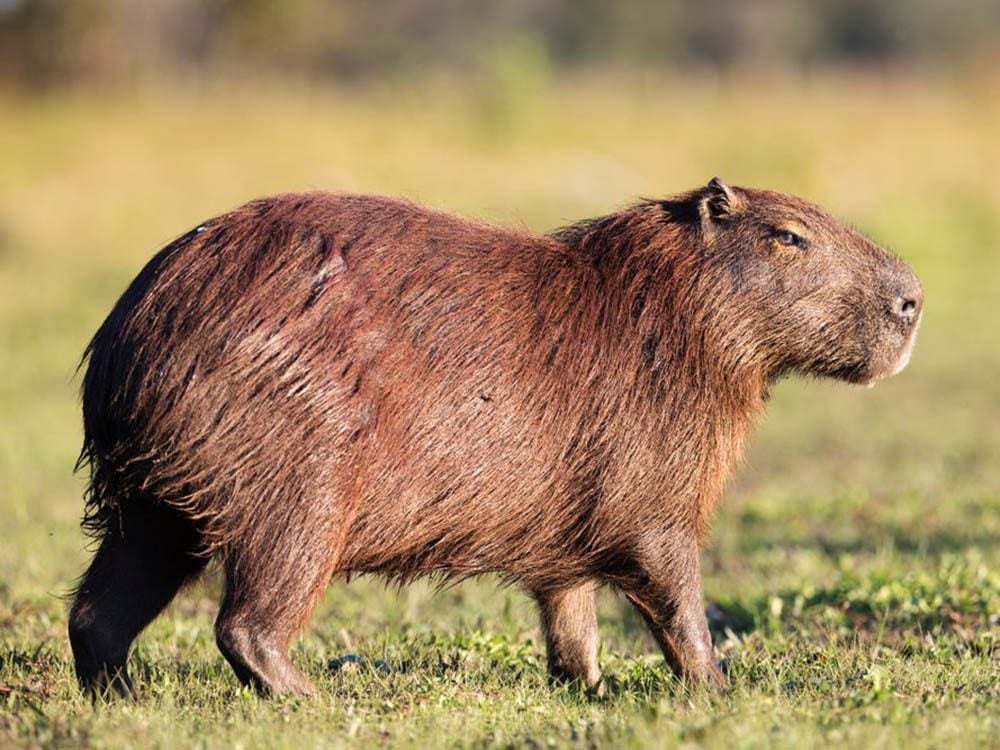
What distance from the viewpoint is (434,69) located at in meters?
24.4

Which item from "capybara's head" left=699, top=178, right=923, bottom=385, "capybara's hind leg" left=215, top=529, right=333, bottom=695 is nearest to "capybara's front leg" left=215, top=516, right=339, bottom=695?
"capybara's hind leg" left=215, top=529, right=333, bottom=695

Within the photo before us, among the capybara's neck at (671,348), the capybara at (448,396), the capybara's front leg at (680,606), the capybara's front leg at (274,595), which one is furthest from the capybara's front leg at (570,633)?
the capybara's front leg at (274,595)

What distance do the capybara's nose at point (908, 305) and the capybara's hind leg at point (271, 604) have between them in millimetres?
1855

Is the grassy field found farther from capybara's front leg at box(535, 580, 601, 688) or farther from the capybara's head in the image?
the capybara's head

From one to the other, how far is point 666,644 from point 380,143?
16027 mm

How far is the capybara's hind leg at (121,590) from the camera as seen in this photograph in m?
4.17

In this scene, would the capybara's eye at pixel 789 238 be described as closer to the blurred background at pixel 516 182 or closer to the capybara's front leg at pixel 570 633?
the blurred background at pixel 516 182

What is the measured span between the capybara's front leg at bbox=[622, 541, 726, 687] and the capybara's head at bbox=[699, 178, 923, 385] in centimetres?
69

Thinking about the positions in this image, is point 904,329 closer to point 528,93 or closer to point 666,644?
point 666,644

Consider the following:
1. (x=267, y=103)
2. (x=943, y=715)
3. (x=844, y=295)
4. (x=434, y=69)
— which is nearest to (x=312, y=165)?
(x=267, y=103)

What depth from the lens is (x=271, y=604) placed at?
3936mm

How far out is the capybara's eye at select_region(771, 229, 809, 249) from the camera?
4535 millimetres

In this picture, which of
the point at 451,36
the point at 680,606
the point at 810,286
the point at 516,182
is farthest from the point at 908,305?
the point at 451,36

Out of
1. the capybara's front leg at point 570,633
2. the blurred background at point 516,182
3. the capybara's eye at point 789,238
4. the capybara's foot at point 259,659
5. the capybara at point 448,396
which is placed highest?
the capybara's eye at point 789,238
